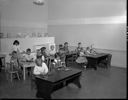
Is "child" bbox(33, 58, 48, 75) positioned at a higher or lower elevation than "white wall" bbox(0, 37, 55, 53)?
lower

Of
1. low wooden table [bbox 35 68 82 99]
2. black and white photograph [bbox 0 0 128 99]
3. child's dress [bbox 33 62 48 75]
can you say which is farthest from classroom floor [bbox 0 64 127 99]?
child's dress [bbox 33 62 48 75]

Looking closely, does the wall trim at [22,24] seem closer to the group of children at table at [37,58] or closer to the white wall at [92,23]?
the white wall at [92,23]

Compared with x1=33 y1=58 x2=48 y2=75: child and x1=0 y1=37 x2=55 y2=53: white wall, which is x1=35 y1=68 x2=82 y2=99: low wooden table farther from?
x1=0 y1=37 x2=55 y2=53: white wall

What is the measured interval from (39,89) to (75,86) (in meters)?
1.21

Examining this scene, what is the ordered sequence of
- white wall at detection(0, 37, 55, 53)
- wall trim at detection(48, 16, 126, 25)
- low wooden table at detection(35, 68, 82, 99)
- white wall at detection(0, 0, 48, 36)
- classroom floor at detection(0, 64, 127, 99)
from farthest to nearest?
white wall at detection(0, 0, 48, 36) → wall trim at detection(48, 16, 126, 25) → white wall at detection(0, 37, 55, 53) → classroom floor at detection(0, 64, 127, 99) → low wooden table at detection(35, 68, 82, 99)

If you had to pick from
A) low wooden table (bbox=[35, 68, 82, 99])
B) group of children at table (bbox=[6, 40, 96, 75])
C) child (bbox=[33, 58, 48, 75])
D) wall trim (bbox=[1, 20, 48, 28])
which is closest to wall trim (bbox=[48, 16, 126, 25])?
wall trim (bbox=[1, 20, 48, 28])

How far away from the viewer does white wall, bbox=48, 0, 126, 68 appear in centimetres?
666

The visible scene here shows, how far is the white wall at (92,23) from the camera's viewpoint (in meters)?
6.66

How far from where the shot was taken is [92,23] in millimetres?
7422

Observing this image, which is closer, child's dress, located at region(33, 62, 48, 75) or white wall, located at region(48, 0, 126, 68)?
child's dress, located at region(33, 62, 48, 75)

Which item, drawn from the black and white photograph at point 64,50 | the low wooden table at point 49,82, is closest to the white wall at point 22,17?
the black and white photograph at point 64,50

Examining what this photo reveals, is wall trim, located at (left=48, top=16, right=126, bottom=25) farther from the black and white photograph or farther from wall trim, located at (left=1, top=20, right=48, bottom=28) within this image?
wall trim, located at (left=1, top=20, right=48, bottom=28)

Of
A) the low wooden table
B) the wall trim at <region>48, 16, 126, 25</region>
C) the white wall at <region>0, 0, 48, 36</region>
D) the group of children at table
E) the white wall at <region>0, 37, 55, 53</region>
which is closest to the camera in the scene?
the low wooden table

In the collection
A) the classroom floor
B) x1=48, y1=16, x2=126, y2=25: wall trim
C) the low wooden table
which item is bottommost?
the classroom floor
